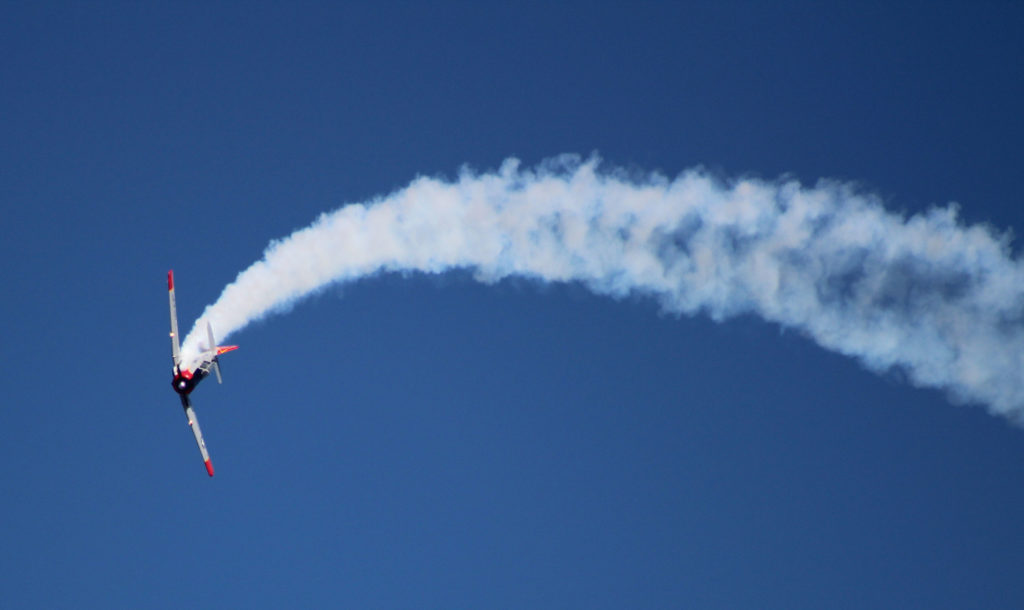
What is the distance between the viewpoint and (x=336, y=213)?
103 m

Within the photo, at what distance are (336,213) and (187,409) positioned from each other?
10.8 meters

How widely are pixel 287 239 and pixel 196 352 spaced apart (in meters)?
6.61

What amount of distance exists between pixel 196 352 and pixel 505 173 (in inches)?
618

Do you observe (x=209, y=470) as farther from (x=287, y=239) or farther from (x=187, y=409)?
(x=287, y=239)

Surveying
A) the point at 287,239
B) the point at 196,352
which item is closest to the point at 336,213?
the point at 287,239

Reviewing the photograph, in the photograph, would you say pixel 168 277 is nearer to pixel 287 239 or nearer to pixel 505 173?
pixel 287 239

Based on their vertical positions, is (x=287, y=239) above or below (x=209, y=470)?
above

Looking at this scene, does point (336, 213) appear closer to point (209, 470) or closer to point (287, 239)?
point (287, 239)

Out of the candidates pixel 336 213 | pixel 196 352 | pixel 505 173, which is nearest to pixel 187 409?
pixel 196 352

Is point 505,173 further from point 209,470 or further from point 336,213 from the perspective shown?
point 209,470

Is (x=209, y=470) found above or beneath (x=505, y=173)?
beneath

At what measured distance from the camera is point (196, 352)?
100 meters

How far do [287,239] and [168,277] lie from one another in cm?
576

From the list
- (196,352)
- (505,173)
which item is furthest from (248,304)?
(505,173)
